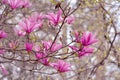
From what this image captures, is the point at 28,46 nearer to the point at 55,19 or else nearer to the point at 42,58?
the point at 42,58

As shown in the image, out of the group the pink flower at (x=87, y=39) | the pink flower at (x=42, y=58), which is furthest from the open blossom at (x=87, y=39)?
the pink flower at (x=42, y=58)

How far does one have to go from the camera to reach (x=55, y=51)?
272cm

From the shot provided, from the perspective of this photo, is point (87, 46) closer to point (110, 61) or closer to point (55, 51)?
point (55, 51)

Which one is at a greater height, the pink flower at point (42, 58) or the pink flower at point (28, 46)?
the pink flower at point (28, 46)

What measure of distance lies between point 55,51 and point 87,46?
0.23m

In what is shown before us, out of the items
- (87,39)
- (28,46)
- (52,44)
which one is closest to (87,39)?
(87,39)

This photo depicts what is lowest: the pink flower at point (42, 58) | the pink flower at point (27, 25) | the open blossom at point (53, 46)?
the pink flower at point (42, 58)

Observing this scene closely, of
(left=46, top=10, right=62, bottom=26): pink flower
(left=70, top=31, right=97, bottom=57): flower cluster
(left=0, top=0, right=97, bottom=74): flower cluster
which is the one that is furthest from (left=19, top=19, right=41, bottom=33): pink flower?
(left=70, top=31, right=97, bottom=57): flower cluster

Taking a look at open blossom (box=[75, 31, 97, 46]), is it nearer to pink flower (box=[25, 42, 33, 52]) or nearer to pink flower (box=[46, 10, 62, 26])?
pink flower (box=[46, 10, 62, 26])

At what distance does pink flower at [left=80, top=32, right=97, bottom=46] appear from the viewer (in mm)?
2662

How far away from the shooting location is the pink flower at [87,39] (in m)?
2.66

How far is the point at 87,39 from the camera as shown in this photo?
2670 mm

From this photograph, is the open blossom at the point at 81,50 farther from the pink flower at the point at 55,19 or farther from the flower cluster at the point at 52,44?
the pink flower at the point at 55,19

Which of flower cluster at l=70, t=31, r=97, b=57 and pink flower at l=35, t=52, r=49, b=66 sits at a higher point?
flower cluster at l=70, t=31, r=97, b=57
